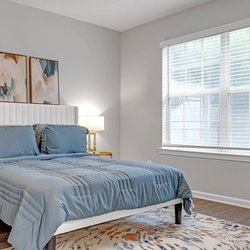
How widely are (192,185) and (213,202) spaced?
0.47m

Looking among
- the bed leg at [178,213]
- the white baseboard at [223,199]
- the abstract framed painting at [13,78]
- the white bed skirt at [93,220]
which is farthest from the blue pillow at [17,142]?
the white baseboard at [223,199]

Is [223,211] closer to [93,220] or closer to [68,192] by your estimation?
[93,220]

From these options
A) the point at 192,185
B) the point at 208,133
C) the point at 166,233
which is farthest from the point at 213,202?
the point at 166,233

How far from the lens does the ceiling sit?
13.9ft

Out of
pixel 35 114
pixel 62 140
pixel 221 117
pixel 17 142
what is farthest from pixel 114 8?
pixel 17 142

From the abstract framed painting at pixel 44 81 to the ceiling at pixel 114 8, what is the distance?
80 cm

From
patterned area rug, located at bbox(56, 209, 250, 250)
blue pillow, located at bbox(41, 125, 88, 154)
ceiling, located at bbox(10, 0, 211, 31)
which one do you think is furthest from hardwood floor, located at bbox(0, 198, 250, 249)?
ceiling, located at bbox(10, 0, 211, 31)

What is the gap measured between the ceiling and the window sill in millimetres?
2139

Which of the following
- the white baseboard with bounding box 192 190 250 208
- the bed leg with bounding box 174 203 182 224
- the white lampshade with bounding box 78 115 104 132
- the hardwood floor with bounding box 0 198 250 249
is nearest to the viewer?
the bed leg with bounding box 174 203 182 224

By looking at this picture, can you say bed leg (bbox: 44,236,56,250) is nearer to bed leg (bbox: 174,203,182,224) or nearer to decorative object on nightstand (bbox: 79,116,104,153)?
bed leg (bbox: 174,203,182,224)

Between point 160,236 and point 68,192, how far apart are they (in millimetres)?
1088

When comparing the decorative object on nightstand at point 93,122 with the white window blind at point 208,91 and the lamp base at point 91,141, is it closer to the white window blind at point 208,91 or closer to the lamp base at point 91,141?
the lamp base at point 91,141

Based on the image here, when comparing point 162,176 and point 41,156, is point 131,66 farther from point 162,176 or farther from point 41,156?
point 162,176

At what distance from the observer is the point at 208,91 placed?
4.29 m
